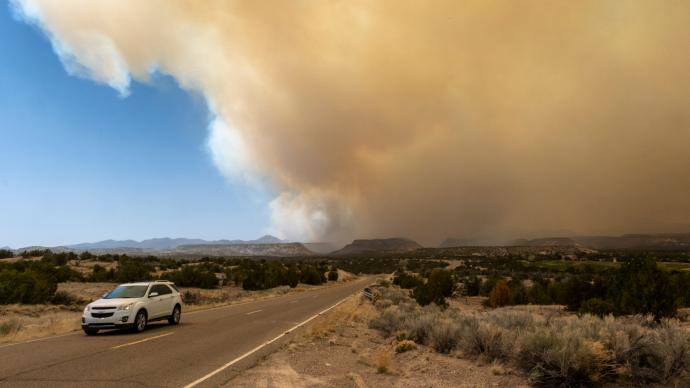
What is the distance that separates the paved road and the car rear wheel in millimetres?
261

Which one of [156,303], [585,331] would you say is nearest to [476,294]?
[156,303]

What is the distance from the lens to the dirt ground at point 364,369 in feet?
32.2

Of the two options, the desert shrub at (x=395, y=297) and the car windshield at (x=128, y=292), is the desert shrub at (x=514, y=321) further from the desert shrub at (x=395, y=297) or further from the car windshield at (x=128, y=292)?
the desert shrub at (x=395, y=297)

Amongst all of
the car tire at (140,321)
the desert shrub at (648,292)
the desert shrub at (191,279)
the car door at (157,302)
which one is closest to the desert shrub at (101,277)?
the desert shrub at (191,279)

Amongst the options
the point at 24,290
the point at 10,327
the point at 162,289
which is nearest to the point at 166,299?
the point at 162,289

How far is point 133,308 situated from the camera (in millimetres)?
17750

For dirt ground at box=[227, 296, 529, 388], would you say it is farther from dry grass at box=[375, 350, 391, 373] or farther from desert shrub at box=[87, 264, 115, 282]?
desert shrub at box=[87, 264, 115, 282]

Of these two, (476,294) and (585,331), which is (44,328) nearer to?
(585,331)

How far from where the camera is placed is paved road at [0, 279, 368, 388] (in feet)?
32.6

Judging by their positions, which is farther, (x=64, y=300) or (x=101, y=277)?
(x=101, y=277)

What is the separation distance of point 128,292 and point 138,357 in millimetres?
7006

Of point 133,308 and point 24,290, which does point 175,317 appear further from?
point 24,290

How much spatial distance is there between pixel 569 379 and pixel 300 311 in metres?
23.2

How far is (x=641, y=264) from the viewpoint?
24578 mm
